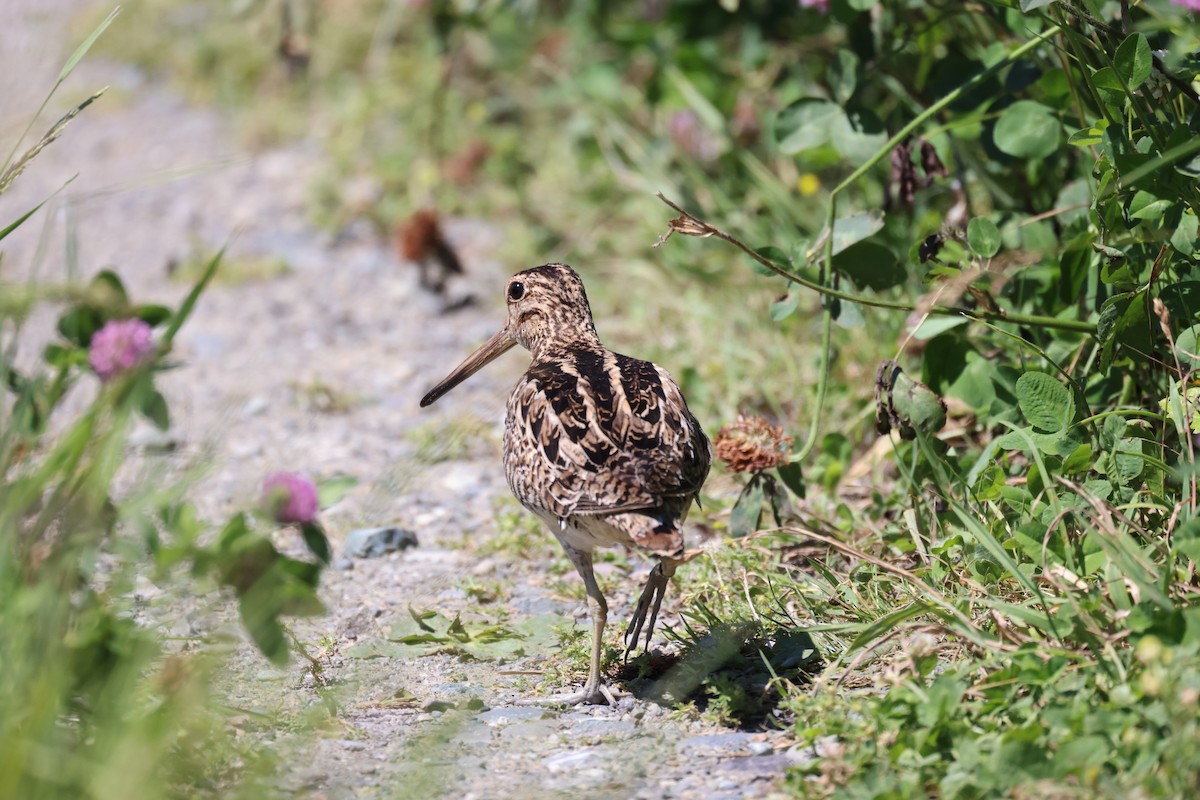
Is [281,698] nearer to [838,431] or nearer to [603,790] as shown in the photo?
[603,790]

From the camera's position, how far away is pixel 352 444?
234 inches

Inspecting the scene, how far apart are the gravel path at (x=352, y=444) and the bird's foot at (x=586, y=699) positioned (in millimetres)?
39

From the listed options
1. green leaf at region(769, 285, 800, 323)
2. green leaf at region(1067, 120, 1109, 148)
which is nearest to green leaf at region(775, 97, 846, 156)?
green leaf at region(769, 285, 800, 323)

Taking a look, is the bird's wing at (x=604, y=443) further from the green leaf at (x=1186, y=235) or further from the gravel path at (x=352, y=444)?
the green leaf at (x=1186, y=235)

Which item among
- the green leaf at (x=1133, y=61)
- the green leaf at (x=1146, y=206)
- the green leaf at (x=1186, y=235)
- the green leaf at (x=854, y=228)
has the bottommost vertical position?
the green leaf at (x=854, y=228)

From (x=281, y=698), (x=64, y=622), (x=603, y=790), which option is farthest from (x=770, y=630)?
(x=64, y=622)

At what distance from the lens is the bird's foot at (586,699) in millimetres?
3650

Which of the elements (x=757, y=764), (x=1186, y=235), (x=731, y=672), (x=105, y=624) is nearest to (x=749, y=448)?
(x=731, y=672)

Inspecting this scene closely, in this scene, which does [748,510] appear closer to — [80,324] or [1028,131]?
[1028,131]

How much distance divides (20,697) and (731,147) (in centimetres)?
476

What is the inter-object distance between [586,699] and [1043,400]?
151 centimetres

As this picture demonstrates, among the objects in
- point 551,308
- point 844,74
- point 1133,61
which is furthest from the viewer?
point 551,308

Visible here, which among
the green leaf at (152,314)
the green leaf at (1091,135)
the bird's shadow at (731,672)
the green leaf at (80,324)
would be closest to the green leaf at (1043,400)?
the green leaf at (1091,135)

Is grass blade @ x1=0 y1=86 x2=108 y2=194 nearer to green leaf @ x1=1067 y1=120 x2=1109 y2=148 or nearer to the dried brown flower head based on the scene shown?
the dried brown flower head
